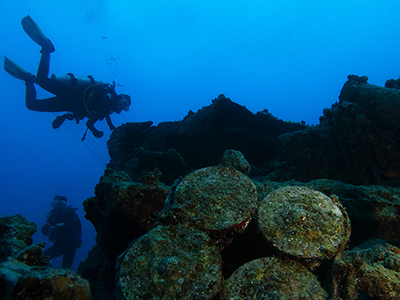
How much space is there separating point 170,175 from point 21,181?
179 meters

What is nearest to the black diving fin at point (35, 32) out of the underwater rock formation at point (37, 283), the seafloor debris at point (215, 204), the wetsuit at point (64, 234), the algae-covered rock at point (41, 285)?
the wetsuit at point (64, 234)

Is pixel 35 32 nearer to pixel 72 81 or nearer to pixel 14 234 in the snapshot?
pixel 72 81

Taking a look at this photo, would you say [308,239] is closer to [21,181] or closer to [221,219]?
[221,219]

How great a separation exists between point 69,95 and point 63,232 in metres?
10.4

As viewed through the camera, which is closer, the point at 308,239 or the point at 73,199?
the point at 308,239

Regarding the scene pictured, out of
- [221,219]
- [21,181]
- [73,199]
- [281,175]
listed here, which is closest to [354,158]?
[281,175]

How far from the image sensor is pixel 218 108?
831 centimetres

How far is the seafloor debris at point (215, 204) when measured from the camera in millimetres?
2648

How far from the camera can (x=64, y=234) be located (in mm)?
15945

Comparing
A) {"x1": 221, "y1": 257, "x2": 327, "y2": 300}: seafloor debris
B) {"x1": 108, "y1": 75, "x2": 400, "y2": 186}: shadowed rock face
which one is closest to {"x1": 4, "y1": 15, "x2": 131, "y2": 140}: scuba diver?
{"x1": 108, "y1": 75, "x2": 400, "y2": 186}: shadowed rock face

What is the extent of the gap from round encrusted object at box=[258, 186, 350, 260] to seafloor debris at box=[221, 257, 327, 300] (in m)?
0.18

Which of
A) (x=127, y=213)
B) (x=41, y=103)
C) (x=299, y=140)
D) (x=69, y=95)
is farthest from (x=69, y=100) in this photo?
(x=299, y=140)

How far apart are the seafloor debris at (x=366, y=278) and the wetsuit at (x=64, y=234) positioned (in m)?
18.3

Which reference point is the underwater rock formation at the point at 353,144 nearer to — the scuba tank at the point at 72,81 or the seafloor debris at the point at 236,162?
the seafloor debris at the point at 236,162
